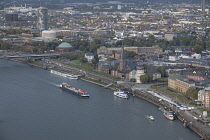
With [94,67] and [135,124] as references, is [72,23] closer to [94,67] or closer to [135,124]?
[94,67]

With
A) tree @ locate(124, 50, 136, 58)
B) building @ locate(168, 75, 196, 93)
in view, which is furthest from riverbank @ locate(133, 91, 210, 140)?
tree @ locate(124, 50, 136, 58)

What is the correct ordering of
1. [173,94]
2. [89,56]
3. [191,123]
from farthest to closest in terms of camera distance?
[89,56]
[173,94]
[191,123]

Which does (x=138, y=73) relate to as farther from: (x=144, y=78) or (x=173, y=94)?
(x=173, y=94)

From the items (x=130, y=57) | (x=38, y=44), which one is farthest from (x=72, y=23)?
(x=130, y=57)

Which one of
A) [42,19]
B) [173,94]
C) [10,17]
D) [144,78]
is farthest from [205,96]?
[10,17]

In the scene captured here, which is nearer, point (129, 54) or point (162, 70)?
point (162, 70)

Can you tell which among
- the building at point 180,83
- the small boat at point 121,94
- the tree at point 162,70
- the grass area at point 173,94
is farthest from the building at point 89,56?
the small boat at point 121,94
